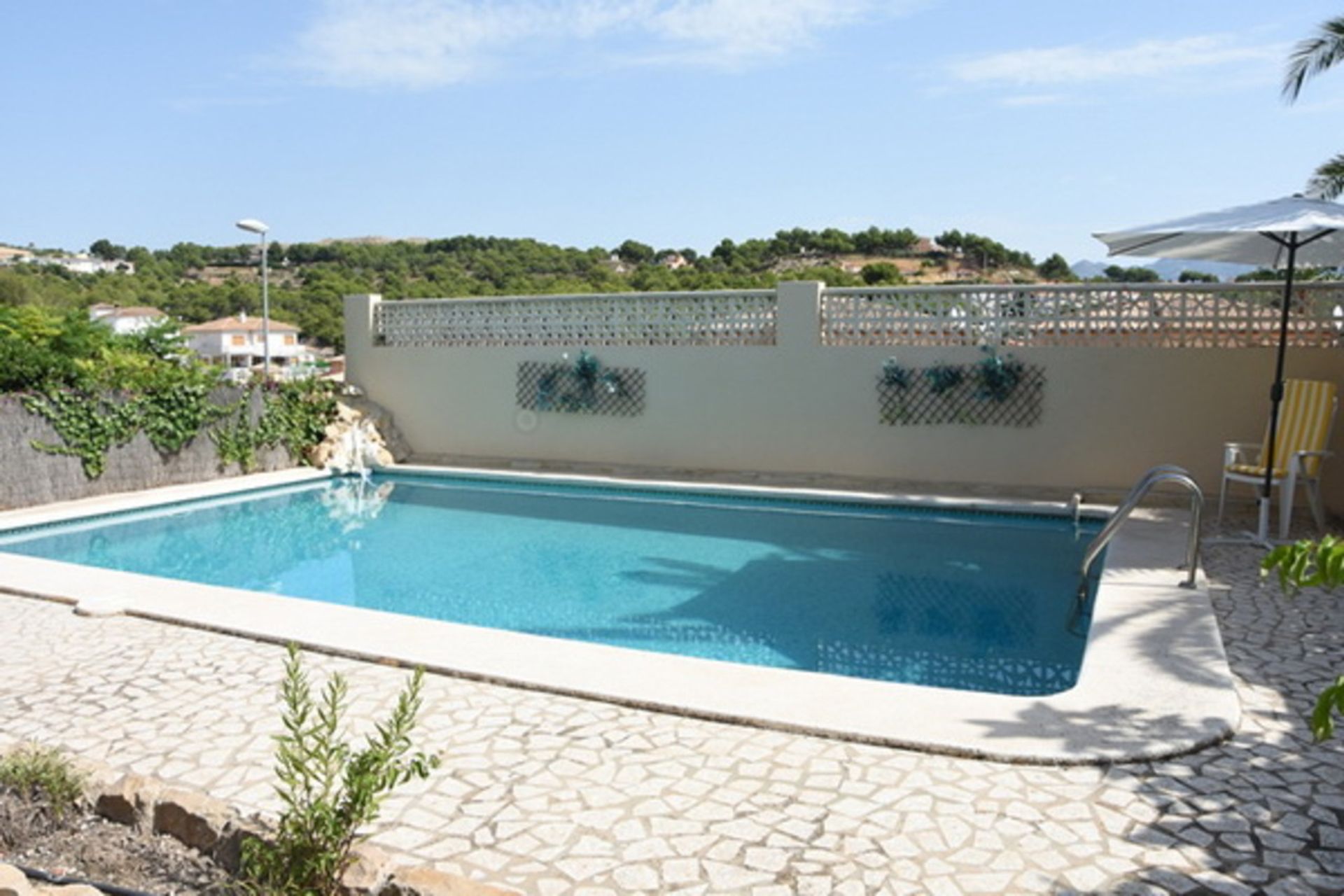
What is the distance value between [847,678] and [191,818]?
114 inches

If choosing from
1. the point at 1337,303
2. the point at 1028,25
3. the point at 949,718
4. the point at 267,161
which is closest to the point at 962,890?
the point at 949,718

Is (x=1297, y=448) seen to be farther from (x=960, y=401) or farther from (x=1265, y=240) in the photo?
(x=960, y=401)

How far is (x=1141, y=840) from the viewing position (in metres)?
3.01

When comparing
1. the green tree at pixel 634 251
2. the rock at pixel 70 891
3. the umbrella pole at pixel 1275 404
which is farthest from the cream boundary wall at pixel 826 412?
the green tree at pixel 634 251

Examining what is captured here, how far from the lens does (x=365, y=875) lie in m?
2.68

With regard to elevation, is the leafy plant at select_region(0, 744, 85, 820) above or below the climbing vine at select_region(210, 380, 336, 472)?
below

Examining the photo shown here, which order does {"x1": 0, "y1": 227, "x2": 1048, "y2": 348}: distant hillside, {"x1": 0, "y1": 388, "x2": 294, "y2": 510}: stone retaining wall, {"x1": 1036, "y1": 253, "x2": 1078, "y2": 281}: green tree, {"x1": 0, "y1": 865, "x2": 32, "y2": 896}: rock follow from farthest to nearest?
1. {"x1": 0, "y1": 227, "x2": 1048, "y2": 348}: distant hillside
2. {"x1": 1036, "y1": 253, "x2": 1078, "y2": 281}: green tree
3. {"x1": 0, "y1": 388, "x2": 294, "y2": 510}: stone retaining wall
4. {"x1": 0, "y1": 865, "x2": 32, "y2": 896}: rock

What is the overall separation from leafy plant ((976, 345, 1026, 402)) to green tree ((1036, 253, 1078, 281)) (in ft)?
50.2

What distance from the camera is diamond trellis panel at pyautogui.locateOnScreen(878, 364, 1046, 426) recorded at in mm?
10336

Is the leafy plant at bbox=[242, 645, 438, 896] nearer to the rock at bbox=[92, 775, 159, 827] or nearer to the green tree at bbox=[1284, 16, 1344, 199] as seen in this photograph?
the rock at bbox=[92, 775, 159, 827]

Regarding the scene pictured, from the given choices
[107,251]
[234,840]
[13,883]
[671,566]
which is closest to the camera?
[13,883]

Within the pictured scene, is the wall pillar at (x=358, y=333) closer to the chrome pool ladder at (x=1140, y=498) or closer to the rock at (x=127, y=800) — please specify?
the chrome pool ladder at (x=1140, y=498)

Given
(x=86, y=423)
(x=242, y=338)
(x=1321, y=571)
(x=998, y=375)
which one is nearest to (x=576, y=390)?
(x=998, y=375)

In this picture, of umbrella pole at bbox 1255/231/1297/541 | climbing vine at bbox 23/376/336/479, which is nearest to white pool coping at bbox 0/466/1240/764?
umbrella pole at bbox 1255/231/1297/541
